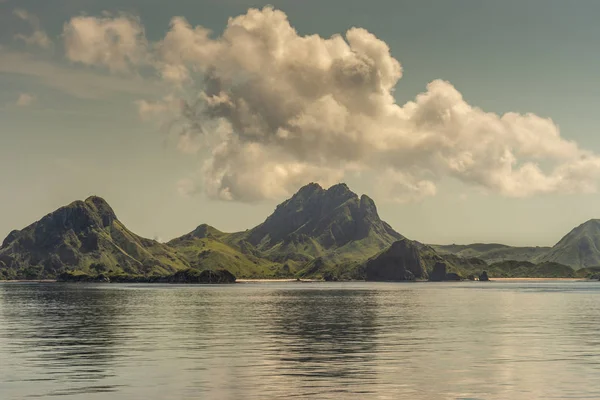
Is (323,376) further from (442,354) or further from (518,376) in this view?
(442,354)

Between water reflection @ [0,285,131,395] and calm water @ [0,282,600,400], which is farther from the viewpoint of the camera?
water reflection @ [0,285,131,395]

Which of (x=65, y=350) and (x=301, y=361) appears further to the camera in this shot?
(x=65, y=350)

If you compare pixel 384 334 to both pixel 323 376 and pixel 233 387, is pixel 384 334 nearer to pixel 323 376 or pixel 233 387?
pixel 323 376

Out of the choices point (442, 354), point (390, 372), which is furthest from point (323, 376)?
point (442, 354)

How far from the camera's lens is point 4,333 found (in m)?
104

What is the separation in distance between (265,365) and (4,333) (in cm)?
5480

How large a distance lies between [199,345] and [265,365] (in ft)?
69.1

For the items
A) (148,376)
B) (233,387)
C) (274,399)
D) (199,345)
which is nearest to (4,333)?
(199,345)

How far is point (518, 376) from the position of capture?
59.7 metres

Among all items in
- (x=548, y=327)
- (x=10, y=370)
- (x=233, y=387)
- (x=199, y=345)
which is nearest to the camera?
(x=233, y=387)

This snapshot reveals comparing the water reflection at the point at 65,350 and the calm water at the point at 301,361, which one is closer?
the calm water at the point at 301,361

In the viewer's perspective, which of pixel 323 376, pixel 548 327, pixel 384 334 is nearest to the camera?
pixel 323 376

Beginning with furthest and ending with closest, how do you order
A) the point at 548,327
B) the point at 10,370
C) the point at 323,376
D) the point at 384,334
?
the point at 548,327 < the point at 384,334 < the point at 10,370 < the point at 323,376

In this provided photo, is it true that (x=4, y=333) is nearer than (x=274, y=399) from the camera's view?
No
